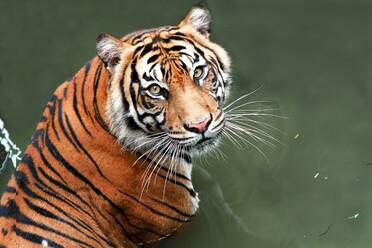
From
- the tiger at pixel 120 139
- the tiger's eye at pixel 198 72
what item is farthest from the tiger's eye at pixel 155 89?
the tiger's eye at pixel 198 72

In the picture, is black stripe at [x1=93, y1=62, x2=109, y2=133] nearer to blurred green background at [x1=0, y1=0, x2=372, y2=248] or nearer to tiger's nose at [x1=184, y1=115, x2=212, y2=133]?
tiger's nose at [x1=184, y1=115, x2=212, y2=133]

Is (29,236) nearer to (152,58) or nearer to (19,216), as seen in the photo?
(19,216)

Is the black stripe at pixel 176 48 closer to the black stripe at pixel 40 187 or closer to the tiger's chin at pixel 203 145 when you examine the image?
the tiger's chin at pixel 203 145

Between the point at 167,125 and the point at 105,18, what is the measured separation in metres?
1.85

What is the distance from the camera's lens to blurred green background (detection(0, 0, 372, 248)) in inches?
129

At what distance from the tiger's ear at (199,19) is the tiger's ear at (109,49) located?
29 centimetres

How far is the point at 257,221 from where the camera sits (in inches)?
131

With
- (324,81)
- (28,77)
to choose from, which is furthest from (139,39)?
(28,77)

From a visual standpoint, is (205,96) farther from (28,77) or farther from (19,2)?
(19,2)

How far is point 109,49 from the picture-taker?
2.56 metres

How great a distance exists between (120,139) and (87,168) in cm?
20

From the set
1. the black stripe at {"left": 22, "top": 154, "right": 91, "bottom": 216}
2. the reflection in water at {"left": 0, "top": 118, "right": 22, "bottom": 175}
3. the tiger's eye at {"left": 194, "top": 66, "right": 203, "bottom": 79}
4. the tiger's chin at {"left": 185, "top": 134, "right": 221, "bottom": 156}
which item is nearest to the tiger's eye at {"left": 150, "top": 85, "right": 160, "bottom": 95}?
the tiger's eye at {"left": 194, "top": 66, "right": 203, "bottom": 79}

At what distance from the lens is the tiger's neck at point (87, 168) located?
276 cm

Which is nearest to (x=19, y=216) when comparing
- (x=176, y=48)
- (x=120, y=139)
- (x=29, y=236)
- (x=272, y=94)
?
(x=29, y=236)
